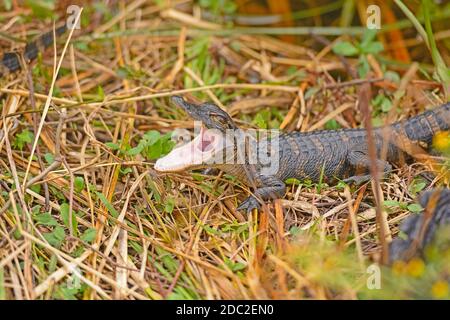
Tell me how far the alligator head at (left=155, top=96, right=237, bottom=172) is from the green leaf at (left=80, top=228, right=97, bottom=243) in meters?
0.54

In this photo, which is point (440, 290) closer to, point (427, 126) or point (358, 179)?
point (358, 179)

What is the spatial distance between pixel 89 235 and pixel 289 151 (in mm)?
1326

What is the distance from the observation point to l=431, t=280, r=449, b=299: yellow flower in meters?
2.30

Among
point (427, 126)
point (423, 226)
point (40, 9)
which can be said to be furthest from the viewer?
point (40, 9)

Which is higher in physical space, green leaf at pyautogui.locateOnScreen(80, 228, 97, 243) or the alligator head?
the alligator head

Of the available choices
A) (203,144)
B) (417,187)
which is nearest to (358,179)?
(417,187)

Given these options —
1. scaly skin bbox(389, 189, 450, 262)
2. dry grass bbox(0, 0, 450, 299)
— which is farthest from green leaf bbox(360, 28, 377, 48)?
scaly skin bbox(389, 189, 450, 262)

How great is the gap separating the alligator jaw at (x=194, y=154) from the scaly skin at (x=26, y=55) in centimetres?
133

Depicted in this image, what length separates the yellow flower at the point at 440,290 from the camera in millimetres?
2303

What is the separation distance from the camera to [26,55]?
4.10 metres

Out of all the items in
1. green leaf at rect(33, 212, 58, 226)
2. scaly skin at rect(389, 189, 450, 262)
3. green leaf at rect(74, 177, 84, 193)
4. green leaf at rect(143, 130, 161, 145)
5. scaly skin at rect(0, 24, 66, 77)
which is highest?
scaly skin at rect(0, 24, 66, 77)

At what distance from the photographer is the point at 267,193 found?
11.3ft

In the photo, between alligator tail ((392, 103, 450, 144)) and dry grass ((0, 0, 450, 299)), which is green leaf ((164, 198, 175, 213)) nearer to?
dry grass ((0, 0, 450, 299))
